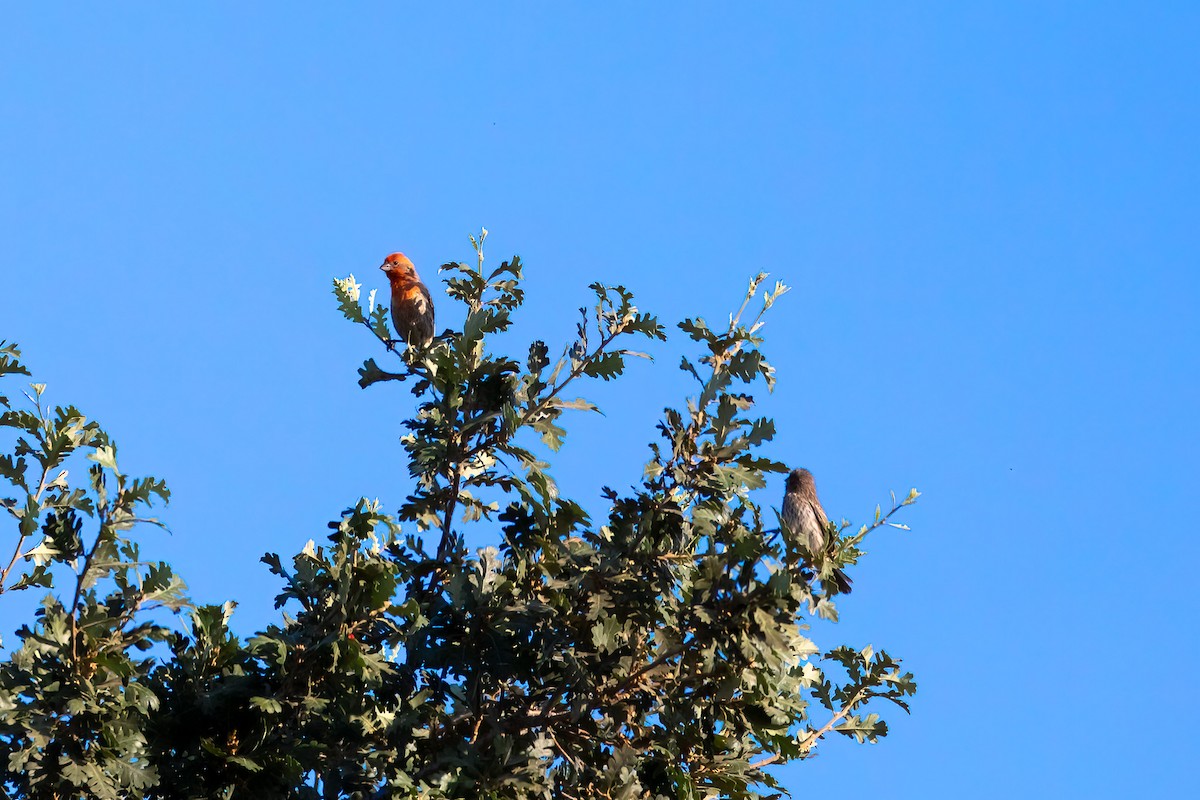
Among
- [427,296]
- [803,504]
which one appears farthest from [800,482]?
[427,296]

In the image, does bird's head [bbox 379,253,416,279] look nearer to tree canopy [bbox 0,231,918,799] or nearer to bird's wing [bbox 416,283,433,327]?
bird's wing [bbox 416,283,433,327]

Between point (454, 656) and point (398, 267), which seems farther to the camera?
point (398, 267)

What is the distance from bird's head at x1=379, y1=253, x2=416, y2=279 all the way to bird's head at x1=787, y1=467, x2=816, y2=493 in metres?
3.56

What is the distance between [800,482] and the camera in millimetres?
10461

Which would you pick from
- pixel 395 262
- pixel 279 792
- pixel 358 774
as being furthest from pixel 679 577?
pixel 395 262

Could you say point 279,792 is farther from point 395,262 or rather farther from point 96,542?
point 395,262

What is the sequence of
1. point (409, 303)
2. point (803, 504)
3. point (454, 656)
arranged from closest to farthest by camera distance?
point (454, 656)
point (409, 303)
point (803, 504)

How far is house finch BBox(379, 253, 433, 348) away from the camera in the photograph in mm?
9992

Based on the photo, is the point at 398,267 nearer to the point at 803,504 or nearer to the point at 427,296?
the point at 427,296

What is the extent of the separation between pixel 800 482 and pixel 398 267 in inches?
148

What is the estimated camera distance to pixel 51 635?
17.3 feet

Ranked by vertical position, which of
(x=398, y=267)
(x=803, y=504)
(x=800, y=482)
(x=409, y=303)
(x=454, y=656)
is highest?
(x=398, y=267)

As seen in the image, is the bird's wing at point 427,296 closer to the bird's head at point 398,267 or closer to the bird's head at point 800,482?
the bird's head at point 398,267

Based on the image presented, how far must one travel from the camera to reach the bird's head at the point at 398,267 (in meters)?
10.5
